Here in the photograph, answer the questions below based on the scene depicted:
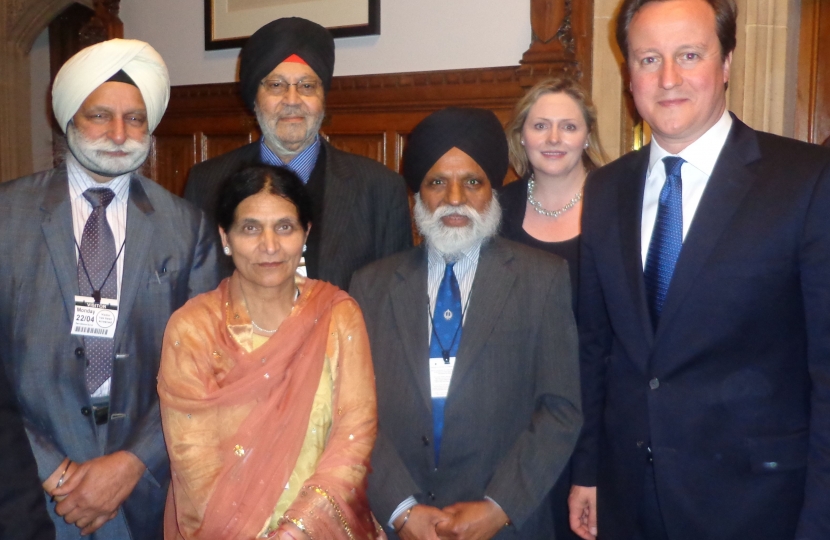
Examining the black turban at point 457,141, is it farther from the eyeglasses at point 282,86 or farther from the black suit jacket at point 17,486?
the black suit jacket at point 17,486

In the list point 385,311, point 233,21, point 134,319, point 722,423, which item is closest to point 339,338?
point 385,311

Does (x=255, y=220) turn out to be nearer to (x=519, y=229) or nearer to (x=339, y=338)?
(x=339, y=338)

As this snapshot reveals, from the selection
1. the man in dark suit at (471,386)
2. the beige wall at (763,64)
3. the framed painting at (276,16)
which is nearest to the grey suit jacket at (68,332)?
the man in dark suit at (471,386)

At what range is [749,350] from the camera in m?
1.72

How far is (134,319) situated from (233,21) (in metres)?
3.25

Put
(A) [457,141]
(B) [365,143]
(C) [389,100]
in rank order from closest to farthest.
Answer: (A) [457,141] < (C) [389,100] < (B) [365,143]

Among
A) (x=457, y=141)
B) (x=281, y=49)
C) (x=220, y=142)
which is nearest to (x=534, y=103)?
(x=457, y=141)

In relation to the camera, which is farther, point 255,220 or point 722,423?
point 255,220

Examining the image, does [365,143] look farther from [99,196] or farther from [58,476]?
[58,476]

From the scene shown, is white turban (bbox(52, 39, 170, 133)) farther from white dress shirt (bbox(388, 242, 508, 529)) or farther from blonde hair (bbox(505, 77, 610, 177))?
blonde hair (bbox(505, 77, 610, 177))

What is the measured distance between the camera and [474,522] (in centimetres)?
204

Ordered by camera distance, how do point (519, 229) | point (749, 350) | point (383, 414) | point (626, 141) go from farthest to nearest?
point (626, 141) → point (519, 229) → point (383, 414) → point (749, 350)

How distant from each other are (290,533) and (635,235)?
114 centimetres

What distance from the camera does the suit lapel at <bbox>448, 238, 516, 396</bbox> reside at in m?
2.14
